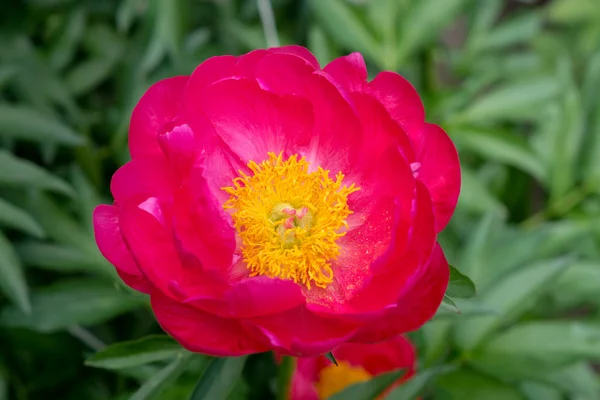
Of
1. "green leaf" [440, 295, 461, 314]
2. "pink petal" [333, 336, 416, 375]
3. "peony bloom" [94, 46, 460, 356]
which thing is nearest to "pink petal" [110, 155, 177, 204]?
"peony bloom" [94, 46, 460, 356]

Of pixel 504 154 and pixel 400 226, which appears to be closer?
pixel 400 226

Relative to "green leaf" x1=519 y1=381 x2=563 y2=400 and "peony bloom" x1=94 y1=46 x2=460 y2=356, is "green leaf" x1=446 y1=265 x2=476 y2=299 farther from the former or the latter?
"green leaf" x1=519 y1=381 x2=563 y2=400

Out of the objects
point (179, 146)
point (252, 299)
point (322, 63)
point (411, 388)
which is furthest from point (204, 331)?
point (322, 63)

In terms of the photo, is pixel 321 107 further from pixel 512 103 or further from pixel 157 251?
pixel 512 103

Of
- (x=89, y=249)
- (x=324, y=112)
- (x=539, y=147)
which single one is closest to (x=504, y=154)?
(x=539, y=147)

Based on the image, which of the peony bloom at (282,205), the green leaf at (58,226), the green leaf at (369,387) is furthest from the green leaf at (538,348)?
the green leaf at (58,226)

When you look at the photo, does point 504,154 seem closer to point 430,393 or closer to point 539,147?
point 539,147

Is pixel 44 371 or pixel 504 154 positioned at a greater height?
pixel 504 154
